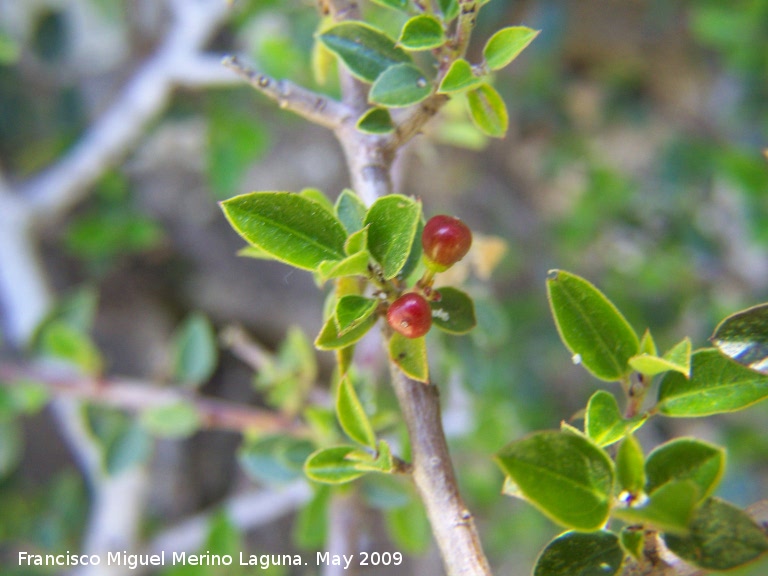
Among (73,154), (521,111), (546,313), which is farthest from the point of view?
(521,111)

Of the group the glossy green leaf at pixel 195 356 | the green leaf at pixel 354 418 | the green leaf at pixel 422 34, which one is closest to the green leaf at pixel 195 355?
the glossy green leaf at pixel 195 356

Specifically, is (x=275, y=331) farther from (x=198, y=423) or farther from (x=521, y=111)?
(x=198, y=423)

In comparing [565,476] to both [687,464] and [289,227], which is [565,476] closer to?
[687,464]

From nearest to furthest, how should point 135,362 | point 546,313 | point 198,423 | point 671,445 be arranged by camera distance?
point 671,445, point 198,423, point 546,313, point 135,362

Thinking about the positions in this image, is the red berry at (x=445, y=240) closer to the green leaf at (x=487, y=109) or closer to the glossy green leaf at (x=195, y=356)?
the green leaf at (x=487, y=109)

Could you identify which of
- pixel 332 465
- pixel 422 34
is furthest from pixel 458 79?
pixel 332 465

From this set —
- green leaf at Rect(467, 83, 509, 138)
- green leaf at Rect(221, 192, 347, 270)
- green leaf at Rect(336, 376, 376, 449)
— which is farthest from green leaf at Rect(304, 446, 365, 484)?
green leaf at Rect(467, 83, 509, 138)

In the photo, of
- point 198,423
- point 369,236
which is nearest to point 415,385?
point 369,236

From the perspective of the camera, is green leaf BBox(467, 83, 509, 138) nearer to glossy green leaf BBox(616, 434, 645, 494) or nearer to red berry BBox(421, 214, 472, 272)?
red berry BBox(421, 214, 472, 272)
